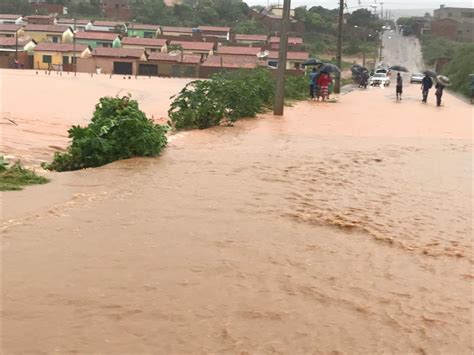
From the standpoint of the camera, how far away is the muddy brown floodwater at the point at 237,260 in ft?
14.3

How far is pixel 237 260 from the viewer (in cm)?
590

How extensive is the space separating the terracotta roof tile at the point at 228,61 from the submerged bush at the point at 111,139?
5958cm

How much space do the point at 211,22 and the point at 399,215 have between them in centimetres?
11805

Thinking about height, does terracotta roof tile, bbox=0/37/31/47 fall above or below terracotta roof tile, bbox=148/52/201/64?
above

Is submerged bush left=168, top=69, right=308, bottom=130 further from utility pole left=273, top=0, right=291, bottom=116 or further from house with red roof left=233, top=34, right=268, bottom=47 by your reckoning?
house with red roof left=233, top=34, right=268, bottom=47

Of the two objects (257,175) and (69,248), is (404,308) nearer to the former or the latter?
(69,248)

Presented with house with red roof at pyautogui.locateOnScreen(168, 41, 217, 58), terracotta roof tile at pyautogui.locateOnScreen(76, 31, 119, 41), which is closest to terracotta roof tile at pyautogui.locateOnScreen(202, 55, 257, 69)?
house with red roof at pyautogui.locateOnScreen(168, 41, 217, 58)

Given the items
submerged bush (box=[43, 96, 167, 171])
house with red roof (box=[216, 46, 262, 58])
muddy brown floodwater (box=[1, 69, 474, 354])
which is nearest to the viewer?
muddy brown floodwater (box=[1, 69, 474, 354])

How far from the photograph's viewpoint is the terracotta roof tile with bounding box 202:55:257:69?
71125 millimetres

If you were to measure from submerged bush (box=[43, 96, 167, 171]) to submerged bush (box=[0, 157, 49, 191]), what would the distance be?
3.66 feet

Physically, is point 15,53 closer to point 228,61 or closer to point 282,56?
point 228,61

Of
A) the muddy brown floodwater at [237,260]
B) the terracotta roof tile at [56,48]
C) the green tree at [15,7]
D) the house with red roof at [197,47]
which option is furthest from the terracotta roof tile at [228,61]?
the green tree at [15,7]

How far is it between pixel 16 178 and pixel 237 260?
416 centimetres

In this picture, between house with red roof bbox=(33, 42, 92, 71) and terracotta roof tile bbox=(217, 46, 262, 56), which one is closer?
house with red roof bbox=(33, 42, 92, 71)
